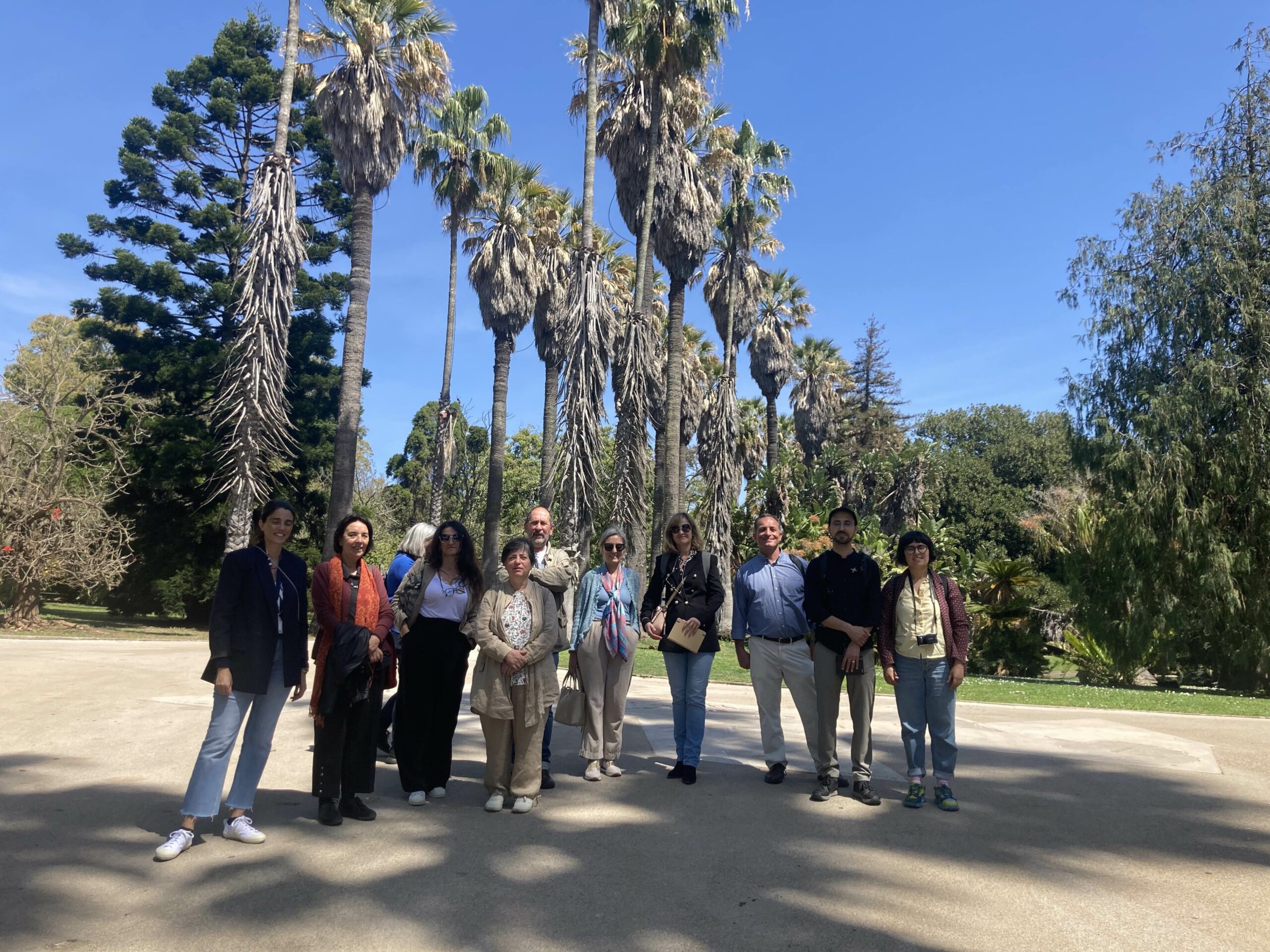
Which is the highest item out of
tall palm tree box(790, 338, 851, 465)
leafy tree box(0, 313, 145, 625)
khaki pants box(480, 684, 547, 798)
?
tall palm tree box(790, 338, 851, 465)

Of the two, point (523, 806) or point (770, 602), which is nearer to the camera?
point (523, 806)

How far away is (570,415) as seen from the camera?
21.4 meters

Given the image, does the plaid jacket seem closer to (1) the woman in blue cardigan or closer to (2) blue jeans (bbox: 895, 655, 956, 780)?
(2) blue jeans (bbox: 895, 655, 956, 780)

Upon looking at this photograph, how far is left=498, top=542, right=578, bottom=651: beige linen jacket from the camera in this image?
5.94m

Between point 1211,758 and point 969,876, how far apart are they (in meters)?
4.76

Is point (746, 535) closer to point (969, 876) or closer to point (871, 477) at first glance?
point (871, 477)

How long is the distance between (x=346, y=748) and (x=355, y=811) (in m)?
0.37

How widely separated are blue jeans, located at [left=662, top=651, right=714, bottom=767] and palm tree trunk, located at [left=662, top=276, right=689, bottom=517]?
16.1 m

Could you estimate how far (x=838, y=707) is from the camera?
5.75 metres

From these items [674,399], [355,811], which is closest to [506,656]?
[355,811]

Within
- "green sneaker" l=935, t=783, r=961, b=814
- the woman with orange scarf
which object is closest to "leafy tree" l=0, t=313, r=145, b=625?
the woman with orange scarf

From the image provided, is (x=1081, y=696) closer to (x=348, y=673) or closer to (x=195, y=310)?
(x=348, y=673)

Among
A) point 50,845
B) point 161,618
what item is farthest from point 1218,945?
point 161,618

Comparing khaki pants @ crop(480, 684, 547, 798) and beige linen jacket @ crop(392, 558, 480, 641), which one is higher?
beige linen jacket @ crop(392, 558, 480, 641)
